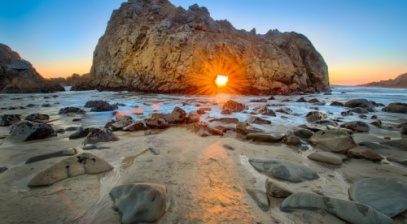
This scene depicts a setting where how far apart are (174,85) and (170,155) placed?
58.9 feet

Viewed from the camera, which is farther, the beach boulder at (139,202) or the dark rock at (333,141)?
the dark rock at (333,141)

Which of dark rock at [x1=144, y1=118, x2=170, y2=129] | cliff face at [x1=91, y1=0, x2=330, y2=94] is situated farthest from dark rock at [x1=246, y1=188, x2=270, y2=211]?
cliff face at [x1=91, y1=0, x2=330, y2=94]

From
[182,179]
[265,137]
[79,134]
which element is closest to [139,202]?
[182,179]

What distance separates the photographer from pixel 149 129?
4664 millimetres

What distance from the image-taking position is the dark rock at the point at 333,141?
3.14m

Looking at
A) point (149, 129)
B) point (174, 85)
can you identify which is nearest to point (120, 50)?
point (174, 85)

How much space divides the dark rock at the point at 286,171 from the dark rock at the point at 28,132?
153 inches

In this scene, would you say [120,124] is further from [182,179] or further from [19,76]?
[19,76]

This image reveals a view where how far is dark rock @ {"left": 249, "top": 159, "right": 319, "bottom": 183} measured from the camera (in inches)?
87.5

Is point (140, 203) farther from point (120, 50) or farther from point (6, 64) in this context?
point (6, 64)

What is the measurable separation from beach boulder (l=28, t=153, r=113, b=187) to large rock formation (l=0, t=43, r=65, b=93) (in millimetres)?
28739

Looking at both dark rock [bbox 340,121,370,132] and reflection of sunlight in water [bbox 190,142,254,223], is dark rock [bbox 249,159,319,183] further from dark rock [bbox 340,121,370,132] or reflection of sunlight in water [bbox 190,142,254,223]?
dark rock [bbox 340,121,370,132]

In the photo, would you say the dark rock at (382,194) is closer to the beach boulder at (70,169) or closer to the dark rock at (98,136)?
the beach boulder at (70,169)

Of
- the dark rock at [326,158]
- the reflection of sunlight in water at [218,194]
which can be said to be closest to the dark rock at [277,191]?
the reflection of sunlight in water at [218,194]
